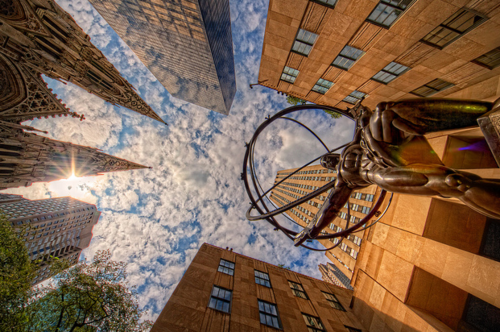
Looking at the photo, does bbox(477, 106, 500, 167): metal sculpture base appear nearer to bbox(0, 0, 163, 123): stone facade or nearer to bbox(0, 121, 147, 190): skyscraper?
bbox(0, 0, 163, 123): stone facade

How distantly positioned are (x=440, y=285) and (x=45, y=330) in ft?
71.3

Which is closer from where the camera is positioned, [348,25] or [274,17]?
[348,25]

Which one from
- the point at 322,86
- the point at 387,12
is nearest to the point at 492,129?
the point at 387,12

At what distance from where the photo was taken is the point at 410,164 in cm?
419

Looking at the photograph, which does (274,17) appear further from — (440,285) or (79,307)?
(79,307)

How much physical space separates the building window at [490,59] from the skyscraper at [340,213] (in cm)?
903

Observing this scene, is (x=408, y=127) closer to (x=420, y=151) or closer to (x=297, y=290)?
(x=420, y=151)

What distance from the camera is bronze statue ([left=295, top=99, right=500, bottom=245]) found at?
10.5 ft

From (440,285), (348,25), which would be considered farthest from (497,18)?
(440,285)

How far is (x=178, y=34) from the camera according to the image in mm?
55469

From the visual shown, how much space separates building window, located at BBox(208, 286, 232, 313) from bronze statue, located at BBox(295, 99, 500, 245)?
35.4 ft

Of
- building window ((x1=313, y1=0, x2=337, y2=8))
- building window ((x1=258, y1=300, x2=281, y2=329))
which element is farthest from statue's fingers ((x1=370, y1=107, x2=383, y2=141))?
building window ((x1=258, y1=300, x2=281, y2=329))

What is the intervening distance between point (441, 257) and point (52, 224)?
435 feet

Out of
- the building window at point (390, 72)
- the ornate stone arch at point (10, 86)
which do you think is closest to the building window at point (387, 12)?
the building window at point (390, 72)
